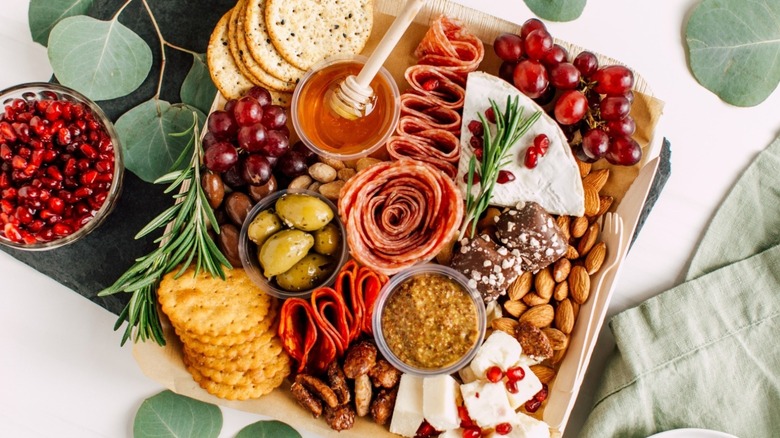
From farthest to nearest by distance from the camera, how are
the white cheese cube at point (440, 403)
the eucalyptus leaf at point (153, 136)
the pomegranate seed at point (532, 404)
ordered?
the eucalyptus leaf at point (153, 136)
the pomegranate seed at point (532, 404)
the white cheese cube at point (440, 403)

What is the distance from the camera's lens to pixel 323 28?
5.04 ft

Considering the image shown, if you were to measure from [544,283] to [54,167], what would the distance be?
3.84 ft

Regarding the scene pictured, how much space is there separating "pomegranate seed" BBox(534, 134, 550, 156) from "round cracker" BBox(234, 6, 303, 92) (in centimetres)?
59

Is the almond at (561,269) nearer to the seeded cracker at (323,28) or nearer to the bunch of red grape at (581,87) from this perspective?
the bunch of red grape at (581,87)

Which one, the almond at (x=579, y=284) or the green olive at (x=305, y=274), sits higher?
the almond at (x=579, y=284)

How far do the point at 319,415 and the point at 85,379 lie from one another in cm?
67

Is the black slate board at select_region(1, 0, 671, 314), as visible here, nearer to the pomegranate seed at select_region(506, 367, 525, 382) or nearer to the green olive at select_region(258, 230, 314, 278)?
the green olive at select_region(258, 230, 314, 278)

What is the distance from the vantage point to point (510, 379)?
4.59ft

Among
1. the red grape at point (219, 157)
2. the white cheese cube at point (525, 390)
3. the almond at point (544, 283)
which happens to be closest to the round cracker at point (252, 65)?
the red grape at point (219, 157)

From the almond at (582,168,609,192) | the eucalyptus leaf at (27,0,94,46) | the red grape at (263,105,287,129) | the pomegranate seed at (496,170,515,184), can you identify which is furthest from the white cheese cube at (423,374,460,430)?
the eucalyptus leaf at (27,0,94,46)

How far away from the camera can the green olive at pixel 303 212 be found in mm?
1396

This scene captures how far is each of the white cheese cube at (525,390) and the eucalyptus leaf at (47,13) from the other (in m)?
1.42

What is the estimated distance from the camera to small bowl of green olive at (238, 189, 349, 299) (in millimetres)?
1396

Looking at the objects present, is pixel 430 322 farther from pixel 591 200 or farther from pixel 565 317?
pixel 591 200
